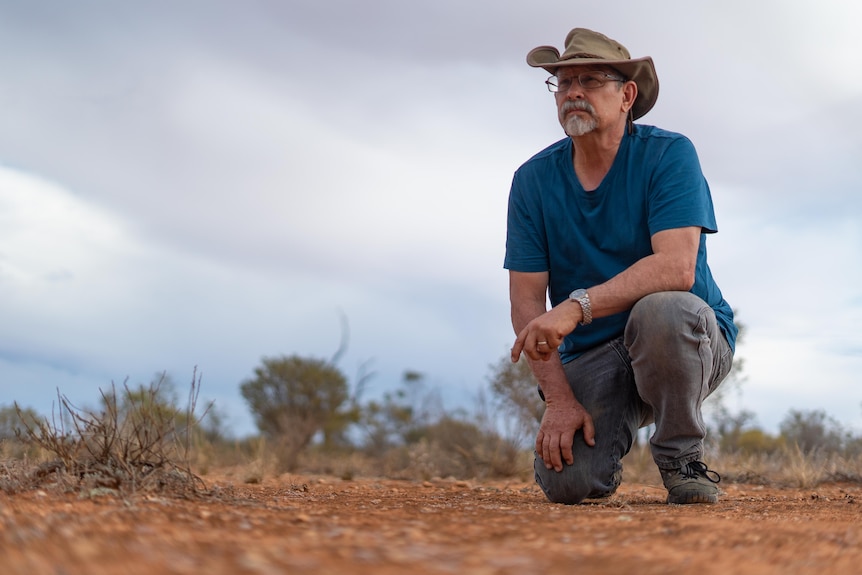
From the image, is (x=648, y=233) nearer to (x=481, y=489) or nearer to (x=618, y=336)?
(x=618, y=336)

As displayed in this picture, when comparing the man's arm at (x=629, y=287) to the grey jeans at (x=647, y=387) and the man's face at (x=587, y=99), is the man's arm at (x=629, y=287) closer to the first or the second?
the grey jeans at (x=647, y=387)

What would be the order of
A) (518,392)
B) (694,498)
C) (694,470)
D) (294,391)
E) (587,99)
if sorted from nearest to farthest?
(694,498)
(694,470)
(587,99)
(518,392)
(294,391)

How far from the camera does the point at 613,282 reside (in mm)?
3914

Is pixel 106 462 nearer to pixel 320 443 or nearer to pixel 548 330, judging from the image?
pixel 548 330

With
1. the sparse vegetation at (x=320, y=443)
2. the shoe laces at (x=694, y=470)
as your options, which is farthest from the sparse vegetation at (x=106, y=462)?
the shoe laces at (x=694, y=470)

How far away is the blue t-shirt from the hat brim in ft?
0.49

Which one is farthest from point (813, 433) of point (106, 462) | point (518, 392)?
point (106, 462)

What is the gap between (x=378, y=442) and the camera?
1507cm

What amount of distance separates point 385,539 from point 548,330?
5.78ft

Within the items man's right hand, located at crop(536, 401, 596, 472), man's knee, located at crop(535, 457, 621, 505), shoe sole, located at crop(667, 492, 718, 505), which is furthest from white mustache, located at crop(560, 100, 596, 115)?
shoe sole, located at crop(667, 492, 718, 505)

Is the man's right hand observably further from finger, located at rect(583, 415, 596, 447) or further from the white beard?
the white beard

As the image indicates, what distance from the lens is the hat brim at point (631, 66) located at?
4230mm

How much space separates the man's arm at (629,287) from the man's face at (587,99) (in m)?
0.66

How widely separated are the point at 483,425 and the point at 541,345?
5.46 metres
